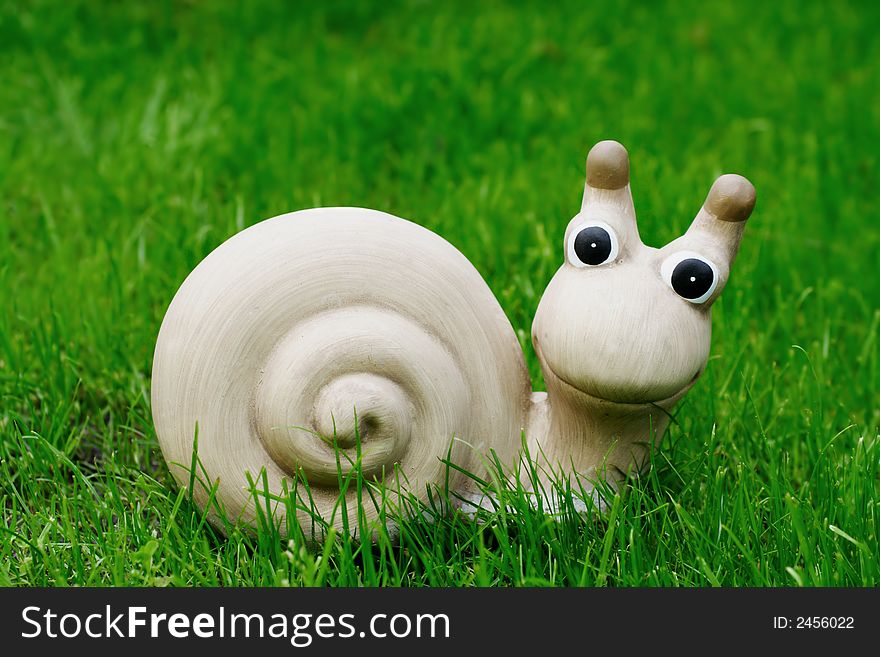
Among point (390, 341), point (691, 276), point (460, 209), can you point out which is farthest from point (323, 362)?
point (460, 209)

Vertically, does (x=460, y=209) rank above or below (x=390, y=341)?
above

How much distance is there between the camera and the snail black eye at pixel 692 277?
1570mm

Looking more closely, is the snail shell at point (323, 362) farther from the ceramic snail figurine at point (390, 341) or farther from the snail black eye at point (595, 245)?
the snail black eye at point (595, 245)

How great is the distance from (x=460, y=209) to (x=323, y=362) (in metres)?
1.36

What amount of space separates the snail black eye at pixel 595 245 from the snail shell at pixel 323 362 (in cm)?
18

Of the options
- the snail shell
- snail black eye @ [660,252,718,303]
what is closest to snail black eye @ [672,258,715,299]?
snail black eye @ [660,252,718,303]

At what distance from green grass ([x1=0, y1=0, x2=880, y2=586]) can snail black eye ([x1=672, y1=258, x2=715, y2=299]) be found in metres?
0.34

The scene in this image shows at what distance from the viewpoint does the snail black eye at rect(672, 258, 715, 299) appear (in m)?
1.57

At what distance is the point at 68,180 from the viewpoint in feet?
10.4

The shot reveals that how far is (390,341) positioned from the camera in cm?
158

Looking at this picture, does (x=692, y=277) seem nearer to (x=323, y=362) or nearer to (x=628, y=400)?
(x=628, y=400)

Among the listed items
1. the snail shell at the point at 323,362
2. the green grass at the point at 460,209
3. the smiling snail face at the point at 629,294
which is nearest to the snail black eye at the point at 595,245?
the smiling snail face at the point at 629,294
